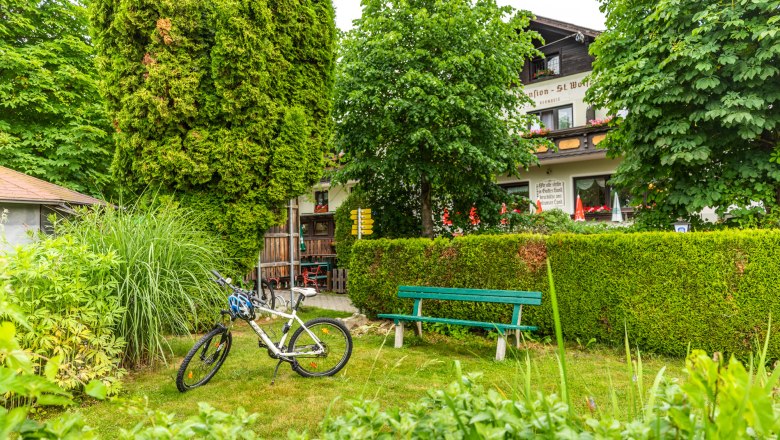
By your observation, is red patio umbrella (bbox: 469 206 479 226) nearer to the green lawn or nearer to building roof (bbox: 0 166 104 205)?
the green lawn

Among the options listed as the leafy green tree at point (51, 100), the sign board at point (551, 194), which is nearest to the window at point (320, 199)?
the leafy green tree at point (51, 100)

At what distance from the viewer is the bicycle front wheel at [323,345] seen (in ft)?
19.2

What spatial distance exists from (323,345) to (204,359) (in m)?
1.34

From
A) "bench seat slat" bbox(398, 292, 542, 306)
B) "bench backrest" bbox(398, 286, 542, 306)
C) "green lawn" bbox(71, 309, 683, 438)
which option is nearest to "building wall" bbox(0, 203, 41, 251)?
"green lawn" bbox(71, 309, 683, 438)

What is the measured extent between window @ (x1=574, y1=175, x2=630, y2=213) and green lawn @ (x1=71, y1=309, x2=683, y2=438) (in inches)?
403

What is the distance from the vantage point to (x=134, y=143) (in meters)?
9.28

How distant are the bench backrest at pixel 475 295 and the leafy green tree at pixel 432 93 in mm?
3554

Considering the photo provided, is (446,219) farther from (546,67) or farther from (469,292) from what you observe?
(546,67)

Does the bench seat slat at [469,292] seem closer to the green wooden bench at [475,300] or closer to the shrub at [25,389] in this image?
the green wooden bench at [475,300]

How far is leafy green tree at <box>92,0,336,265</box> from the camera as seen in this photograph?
9102 mm

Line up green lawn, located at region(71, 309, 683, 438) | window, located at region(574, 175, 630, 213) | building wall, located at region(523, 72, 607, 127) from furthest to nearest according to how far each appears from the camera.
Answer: building wall, located at region(523, 72, 607, 127) < window, located at region(574, 175, 630, 213) < green lawn, located at region(71, 309, 683, 438)

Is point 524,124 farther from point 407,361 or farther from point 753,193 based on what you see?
point 407,361

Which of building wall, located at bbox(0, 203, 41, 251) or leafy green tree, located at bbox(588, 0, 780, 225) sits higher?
leafy green tree, located at bbox(588, 0, 780, 225)

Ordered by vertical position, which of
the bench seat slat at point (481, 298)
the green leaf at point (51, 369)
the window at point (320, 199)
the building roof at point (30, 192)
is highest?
the window at point (320, 199)
